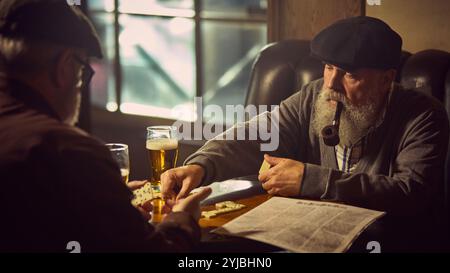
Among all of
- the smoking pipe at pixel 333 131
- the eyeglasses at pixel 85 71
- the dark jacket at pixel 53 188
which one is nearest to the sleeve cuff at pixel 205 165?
the smoking pipe at pixel 333 131

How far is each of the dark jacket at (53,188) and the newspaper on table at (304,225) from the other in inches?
13.6

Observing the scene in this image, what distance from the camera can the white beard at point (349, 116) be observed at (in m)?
2.03

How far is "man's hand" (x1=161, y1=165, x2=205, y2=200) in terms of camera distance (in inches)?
70.4

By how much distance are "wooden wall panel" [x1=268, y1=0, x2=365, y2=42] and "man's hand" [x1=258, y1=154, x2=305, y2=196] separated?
1172mm

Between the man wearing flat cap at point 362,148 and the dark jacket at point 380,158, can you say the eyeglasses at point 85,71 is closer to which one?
the man wearing flat cap at point 362,148

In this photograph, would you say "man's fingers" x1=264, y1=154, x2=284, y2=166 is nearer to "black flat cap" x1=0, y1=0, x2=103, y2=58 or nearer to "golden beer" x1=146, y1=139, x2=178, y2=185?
"golden beer" x1=146, y1=139, x2=178, y2=185

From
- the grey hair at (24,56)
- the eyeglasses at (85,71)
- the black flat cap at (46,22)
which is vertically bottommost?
the eyeglasses at (85,71)

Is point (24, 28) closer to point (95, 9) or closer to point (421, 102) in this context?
point (421, 102)

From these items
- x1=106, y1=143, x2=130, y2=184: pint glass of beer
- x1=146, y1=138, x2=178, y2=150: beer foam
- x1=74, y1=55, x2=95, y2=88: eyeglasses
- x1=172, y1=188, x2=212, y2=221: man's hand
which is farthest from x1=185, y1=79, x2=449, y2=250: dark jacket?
x1=74, y1=55, x2=95, y2=88: eyeglasses

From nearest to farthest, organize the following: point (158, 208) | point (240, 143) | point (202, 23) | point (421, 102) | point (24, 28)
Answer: point (24, 28), point (158, 208), point (421, 102), point (240, 143), point (202, 23)

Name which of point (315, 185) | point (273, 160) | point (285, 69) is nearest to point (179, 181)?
point (273, 160)

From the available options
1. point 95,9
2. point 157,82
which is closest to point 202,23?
point 95,9
